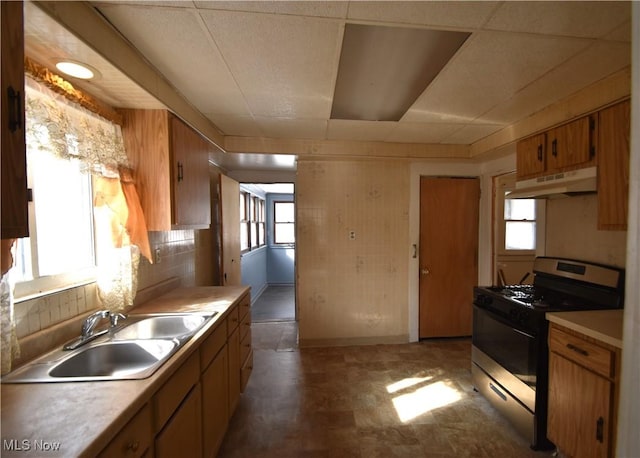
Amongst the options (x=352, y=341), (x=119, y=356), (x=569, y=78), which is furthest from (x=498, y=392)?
(x=119, y=356)

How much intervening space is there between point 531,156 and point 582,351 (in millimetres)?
1480

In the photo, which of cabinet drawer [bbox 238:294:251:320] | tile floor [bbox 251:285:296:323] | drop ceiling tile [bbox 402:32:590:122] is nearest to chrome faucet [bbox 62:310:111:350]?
cabinet drawer [bbox 238:294:251:320]

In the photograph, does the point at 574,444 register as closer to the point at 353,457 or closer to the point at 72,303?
the point at 353,457

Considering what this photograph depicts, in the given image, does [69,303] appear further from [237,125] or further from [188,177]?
[237,125]

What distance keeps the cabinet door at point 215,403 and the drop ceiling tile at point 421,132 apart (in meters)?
2.39

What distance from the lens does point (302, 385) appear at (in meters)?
2.41

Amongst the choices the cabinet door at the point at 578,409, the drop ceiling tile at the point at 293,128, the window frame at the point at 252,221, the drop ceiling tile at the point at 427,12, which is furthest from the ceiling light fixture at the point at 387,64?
the window frame at the point at 252,221

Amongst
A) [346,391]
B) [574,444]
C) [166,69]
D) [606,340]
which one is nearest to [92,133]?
[166,69]

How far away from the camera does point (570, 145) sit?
184 centimetres

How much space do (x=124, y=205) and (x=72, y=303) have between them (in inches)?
22.7

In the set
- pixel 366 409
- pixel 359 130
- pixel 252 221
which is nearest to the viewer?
pixel 366 409

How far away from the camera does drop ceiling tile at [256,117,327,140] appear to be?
7.78ft

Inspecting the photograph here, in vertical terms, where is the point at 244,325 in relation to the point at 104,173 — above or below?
→ below

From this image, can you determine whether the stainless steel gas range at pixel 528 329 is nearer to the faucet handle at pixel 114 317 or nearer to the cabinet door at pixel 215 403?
the cabinet door at pixel 215 403
